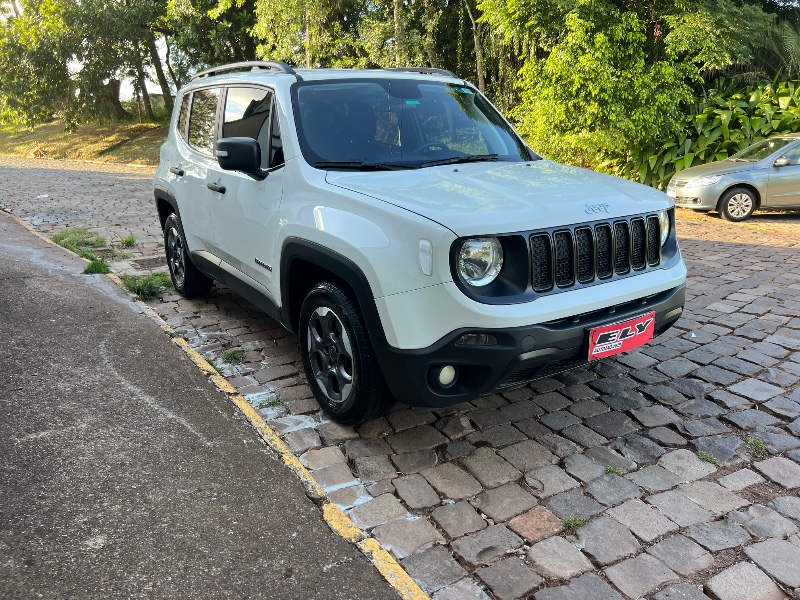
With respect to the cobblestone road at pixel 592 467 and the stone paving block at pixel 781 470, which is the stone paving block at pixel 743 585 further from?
the stone paving block at pixel 781 470

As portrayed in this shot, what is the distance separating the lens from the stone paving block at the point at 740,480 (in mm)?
3195

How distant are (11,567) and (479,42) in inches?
626

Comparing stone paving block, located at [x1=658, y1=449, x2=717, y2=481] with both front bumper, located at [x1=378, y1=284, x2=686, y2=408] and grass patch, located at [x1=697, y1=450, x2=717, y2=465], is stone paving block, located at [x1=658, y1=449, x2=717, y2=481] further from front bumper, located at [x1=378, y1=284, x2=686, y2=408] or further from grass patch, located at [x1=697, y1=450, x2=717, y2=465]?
front bumper, located at [x1=378, y1=284, x2=686, y2=408]

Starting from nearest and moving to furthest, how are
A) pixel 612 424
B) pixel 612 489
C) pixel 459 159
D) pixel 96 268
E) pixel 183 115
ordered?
pixel 612 489
pixel 612 424
pixel 459 159
pixel 183 115
pixel 96 268

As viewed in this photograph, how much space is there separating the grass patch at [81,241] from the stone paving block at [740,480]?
700cm

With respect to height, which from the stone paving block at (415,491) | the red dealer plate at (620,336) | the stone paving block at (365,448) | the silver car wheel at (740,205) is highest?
the red dealer plate at (620,336)

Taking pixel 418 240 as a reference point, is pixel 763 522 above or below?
below

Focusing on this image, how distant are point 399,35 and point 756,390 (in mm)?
14234

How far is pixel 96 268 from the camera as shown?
725 centimetres

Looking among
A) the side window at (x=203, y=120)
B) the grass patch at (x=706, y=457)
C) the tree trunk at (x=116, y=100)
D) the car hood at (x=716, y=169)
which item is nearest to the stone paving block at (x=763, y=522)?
the grass patch at (x=706, y=457)

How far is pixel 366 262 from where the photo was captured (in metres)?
3.21

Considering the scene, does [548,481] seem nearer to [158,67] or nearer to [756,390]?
[756,390]

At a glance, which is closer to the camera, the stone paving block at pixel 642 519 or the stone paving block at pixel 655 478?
the stone paving block at pixel 642 519

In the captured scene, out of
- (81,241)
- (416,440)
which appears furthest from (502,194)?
(81,241)
